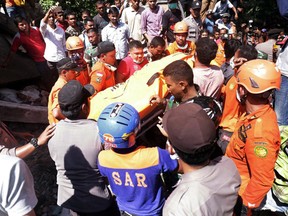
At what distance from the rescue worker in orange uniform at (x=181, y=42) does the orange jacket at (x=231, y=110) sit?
259 centimetres

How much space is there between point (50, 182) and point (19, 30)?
11.0ft

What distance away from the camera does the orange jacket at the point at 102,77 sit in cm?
465

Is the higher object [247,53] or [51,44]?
[247,53]

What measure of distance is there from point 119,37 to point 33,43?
189 cm

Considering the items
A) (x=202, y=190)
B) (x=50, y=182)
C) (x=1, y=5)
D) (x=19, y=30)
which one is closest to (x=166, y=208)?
(x=202, y=190)

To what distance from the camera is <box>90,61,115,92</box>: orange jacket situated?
15.3 feet

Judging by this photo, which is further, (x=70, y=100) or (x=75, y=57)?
(x=75, y=57)

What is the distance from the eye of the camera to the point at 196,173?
5.87ft

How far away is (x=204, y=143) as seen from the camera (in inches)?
68.6

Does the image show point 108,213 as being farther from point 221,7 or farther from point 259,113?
point 221,7

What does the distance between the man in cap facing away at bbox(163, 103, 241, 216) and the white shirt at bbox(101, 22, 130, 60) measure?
5606 mm

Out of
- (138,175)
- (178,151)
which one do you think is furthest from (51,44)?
(178,151)

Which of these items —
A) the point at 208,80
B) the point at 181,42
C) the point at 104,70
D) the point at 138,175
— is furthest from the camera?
the point at 181,42

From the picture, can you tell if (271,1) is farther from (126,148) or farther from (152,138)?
(126,148)
